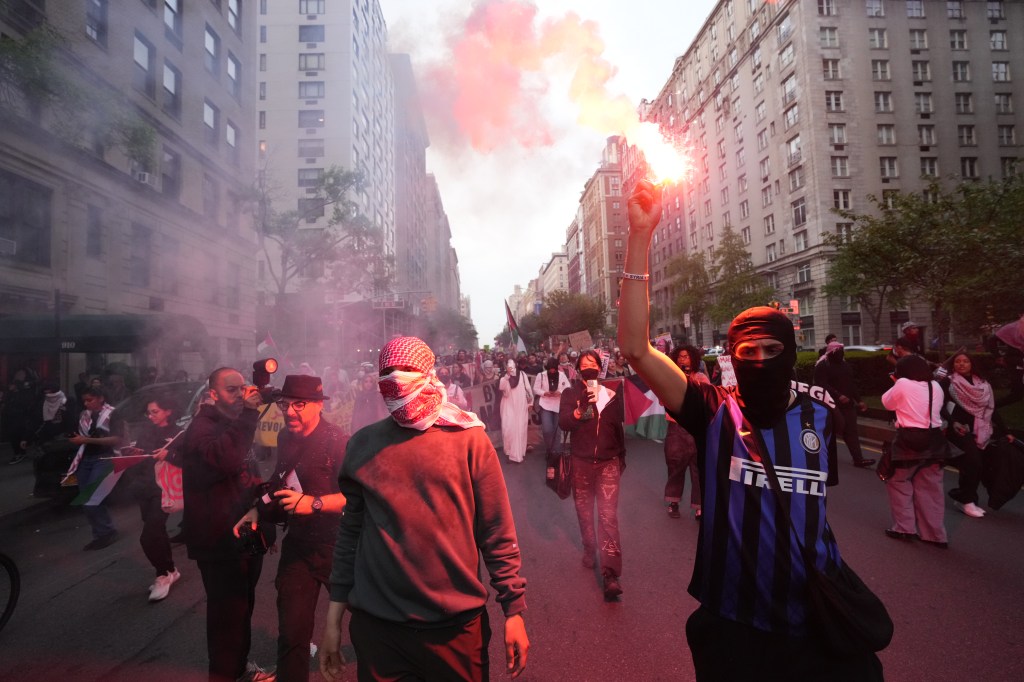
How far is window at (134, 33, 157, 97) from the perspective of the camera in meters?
16.8

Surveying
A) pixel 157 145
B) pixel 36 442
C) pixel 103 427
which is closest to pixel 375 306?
pixel 157 145

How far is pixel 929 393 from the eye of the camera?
192 inches

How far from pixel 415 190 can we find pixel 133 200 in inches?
2473

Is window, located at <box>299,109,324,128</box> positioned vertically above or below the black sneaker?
above

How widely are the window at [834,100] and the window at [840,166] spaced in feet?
11.0

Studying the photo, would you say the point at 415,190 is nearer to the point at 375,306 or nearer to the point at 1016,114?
the point at 375,306

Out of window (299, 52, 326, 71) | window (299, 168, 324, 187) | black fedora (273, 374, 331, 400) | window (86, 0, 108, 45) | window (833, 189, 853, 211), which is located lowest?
black fedora (273, 374, 331, 400)

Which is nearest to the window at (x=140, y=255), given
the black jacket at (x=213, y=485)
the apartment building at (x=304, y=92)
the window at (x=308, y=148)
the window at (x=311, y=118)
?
the black jacket at (x=213, y=485)

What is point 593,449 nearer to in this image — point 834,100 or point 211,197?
point 211,197

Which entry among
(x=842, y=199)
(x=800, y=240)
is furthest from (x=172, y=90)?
(x=842, y=199)

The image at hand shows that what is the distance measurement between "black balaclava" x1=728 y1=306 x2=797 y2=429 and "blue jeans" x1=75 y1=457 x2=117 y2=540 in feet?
20.6

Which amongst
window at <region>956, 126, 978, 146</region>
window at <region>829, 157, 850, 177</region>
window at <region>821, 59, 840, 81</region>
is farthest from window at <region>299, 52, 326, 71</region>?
window at <region>956, 126, 978, 146</region>

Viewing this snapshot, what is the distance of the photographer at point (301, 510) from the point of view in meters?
2.56

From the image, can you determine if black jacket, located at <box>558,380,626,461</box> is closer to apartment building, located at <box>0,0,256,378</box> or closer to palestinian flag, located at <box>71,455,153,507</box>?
palestinian flag, located at <box>71,455,153,507</box>
